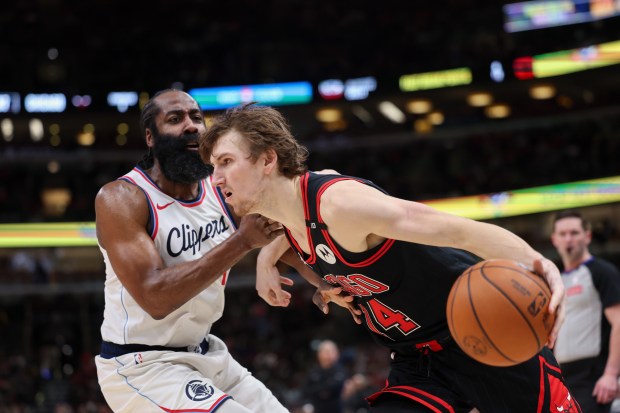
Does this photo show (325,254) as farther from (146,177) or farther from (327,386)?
(327,386)

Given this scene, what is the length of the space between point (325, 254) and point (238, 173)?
51 centimetres

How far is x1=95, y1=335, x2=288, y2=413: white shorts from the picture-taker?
388 centimetres

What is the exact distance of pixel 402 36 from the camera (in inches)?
1025

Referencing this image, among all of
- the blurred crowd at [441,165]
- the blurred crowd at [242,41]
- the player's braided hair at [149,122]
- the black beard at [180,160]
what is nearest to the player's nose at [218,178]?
the black beard at [180,160]

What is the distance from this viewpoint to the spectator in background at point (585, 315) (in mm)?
6531

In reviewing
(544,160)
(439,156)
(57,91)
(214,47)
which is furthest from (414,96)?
(57,91)

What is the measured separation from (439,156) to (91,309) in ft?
36.7

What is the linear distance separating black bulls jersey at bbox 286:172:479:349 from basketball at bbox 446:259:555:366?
0.44 metres

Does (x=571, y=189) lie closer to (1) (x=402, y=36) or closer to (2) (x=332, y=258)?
(1) (x=402, y=36)

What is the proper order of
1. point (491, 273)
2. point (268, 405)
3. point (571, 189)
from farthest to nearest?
point (571, 189)
point (268, 405)
point (491, 273)

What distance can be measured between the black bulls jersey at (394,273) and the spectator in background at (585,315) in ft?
11.0

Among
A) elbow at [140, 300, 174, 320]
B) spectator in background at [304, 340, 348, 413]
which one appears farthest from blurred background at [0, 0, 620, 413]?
elbow at [140, 300, 174, 320]

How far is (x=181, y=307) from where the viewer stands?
13.7 ft

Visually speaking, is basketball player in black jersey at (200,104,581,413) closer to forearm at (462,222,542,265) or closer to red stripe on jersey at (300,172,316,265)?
red stripe on jersey at (300,172,316,265)
